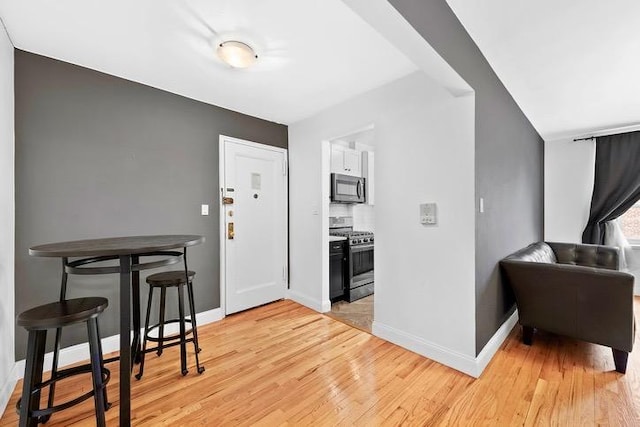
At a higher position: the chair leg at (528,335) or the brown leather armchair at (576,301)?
the brown leather armchair at (576,301)

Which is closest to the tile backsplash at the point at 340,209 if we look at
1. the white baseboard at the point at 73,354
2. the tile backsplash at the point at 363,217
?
the tile backsplash at the point at 363,217

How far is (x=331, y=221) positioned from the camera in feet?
13.5

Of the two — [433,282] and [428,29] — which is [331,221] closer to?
[433,282]

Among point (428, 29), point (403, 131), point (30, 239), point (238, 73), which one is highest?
point (238, 73)

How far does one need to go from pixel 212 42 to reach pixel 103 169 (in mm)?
1377

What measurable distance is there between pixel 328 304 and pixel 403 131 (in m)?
2.04

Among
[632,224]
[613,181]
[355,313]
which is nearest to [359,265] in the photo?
[355,313]

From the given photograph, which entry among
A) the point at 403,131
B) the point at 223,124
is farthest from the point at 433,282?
the point at 223,124

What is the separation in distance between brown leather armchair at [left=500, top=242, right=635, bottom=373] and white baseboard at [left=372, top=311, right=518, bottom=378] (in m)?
0.32

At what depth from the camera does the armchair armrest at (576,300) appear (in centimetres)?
190

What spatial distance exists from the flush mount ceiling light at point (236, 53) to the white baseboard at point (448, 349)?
2.40 meters

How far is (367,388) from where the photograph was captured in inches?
71.7

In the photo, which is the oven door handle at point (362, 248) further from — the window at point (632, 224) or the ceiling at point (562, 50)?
the window at point (632, 224)

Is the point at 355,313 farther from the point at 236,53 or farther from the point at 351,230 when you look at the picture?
the point at 236,53
